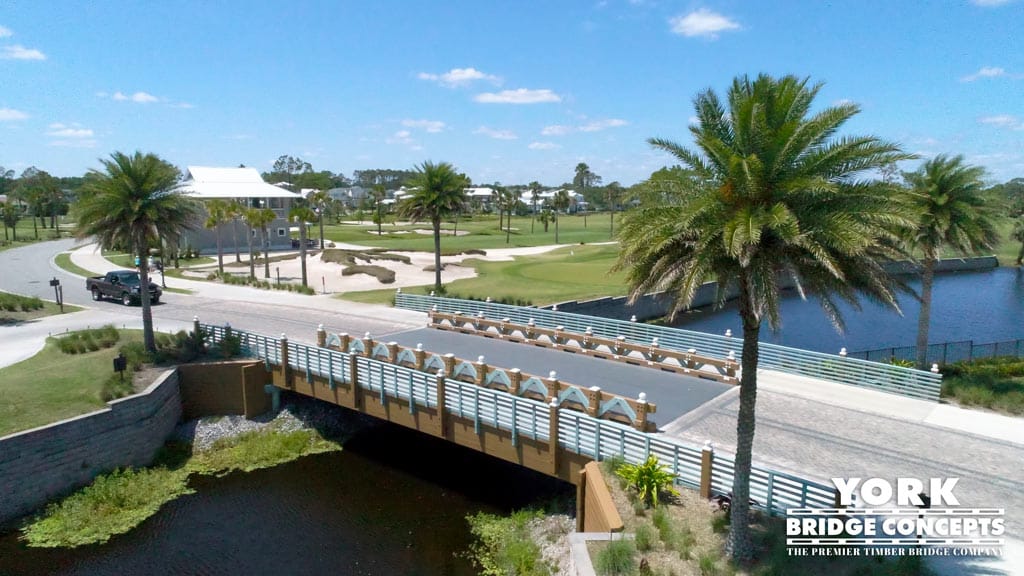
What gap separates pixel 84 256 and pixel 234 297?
3484 cm

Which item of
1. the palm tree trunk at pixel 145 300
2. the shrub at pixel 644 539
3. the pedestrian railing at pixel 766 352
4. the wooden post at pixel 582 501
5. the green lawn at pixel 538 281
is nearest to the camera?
the shrub at pixel 644 539

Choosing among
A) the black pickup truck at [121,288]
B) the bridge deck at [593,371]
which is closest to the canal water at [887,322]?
the bridge deck at [593,371]

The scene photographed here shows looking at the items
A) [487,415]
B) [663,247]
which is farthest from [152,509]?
[663,247]

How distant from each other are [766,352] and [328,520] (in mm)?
14761

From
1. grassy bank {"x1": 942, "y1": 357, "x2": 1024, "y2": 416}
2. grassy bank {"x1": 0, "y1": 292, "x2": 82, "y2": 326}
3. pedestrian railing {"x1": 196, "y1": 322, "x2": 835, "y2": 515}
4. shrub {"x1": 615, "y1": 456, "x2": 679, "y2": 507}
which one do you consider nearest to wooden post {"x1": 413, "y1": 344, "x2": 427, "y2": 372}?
pedestrian railing {"x1": 196, "y1": 322, "x2": 835, "y2": 515}

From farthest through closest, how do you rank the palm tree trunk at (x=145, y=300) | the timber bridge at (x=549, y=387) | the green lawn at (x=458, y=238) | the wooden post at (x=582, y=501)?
the green lawn at (x=458, y=238) < the palm tree trunk at (x=145, y=300) < the wooden post at (x=582, y=501) < the timber bridge at (x=549, y=387)

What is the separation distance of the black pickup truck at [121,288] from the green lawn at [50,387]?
38.4 feet

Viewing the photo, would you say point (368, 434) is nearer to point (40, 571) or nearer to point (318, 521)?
point (318, 521)

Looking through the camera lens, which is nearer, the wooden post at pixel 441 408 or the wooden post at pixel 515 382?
the wooden post at pixel 515 382

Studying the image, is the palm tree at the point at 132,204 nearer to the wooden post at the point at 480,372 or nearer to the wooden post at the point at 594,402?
the wooden post at the point at 480,372

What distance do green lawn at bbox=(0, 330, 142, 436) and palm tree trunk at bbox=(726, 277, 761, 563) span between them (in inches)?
746

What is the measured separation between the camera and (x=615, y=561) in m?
9.88

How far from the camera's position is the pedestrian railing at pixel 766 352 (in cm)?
1766

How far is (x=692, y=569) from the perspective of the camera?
32.7 ft
